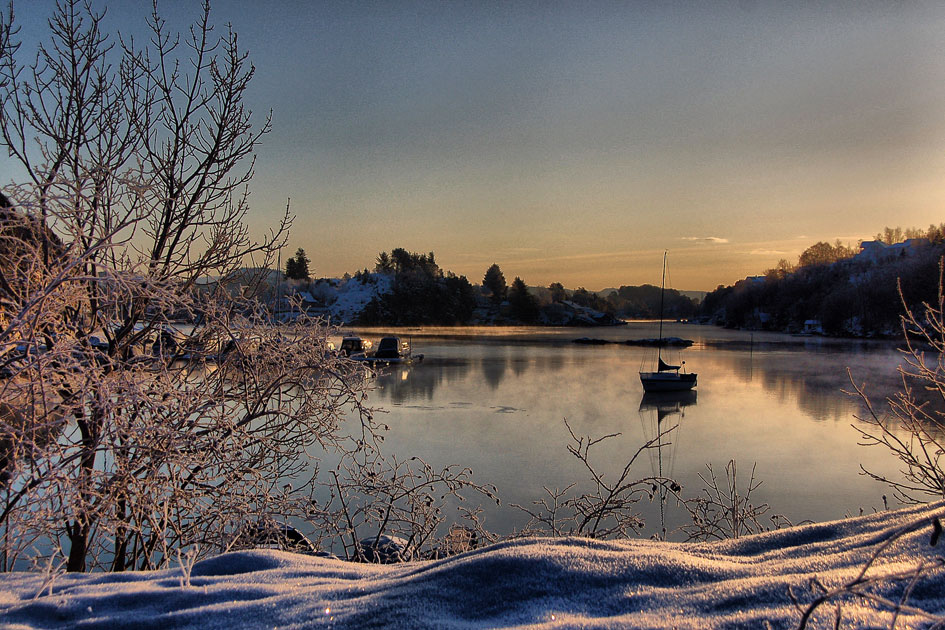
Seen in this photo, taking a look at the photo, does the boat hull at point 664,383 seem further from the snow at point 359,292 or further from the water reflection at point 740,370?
the snow at point 359,292

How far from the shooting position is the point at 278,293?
7234 mm

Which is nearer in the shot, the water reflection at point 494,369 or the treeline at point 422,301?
the water reflection at point 494,369

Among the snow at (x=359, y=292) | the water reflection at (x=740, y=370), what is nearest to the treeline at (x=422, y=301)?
the snow at (x=359, y=292)

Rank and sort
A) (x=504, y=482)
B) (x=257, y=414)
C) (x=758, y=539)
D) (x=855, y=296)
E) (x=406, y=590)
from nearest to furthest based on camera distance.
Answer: (x=406, y=590), (x=758, y=539), (x=257, y=414), (x=504, y=482), (x=855, y=296)

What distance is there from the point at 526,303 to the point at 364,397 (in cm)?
11984

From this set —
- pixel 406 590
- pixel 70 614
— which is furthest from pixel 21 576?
pixel 406 590

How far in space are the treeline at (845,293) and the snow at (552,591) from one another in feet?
206

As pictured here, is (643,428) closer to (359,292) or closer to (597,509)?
(597,509)

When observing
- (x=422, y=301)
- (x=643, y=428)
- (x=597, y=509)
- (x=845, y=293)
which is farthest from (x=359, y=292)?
(x=597, y=509)

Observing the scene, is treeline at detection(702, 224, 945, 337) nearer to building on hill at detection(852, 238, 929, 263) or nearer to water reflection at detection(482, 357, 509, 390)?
building on hill at detection(852, 238, 929, 263)

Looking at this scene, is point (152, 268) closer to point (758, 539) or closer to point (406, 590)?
point (406, 590)

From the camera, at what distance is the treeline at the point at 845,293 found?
64688 mm

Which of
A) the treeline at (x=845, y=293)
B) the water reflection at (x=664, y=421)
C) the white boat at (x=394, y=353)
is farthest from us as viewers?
the treeline at (x=845, y=293)

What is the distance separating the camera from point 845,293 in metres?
81.4
